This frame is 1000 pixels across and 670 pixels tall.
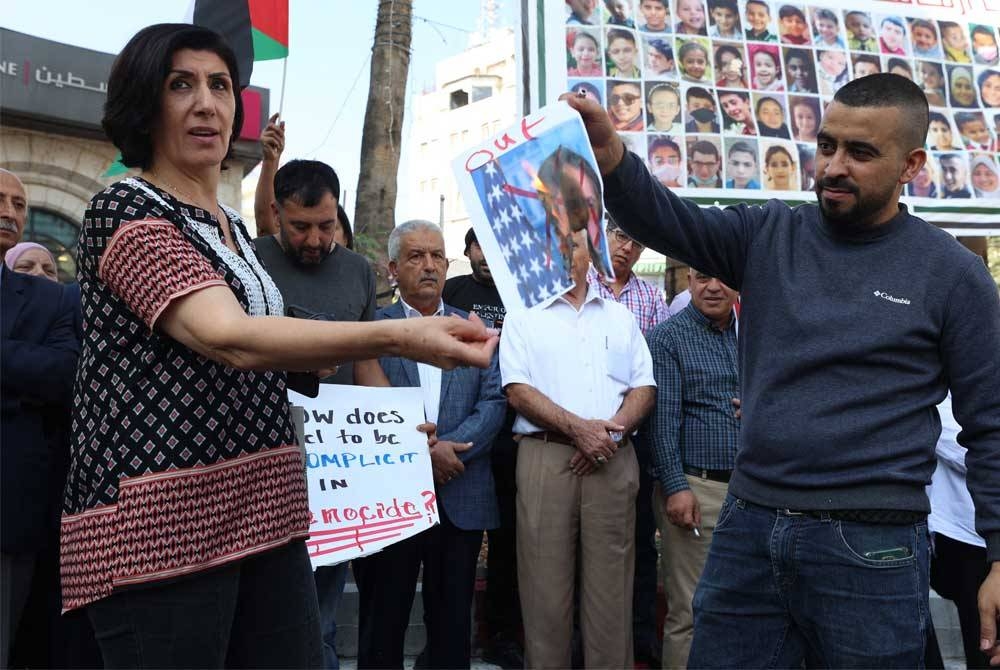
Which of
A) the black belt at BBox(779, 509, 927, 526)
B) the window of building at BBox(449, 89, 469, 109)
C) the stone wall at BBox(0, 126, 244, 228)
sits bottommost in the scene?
the black belt at BBox(779, 509, 927, 526)

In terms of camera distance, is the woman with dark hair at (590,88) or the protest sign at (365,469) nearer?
the protest sign at (365,469)

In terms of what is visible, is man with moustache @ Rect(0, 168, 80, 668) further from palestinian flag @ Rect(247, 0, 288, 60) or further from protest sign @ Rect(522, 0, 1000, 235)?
protest sign @ Rect(522, 0, 1000, 235)

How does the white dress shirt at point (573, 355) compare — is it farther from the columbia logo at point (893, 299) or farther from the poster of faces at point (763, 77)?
the columbia logo at point (893, 299)

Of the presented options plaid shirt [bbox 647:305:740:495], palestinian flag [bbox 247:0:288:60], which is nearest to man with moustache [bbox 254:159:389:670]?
palestinian flag [bbox 247:0:288:60]

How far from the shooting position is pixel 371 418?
425cm

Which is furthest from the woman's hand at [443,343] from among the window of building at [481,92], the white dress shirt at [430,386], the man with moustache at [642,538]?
the window of building at [481,92]

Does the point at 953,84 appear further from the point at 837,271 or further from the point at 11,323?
the point at 11,323

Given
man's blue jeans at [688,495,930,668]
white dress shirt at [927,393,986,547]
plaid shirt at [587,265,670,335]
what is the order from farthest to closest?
1. plaid shirt at [587,265,670,335]
2. white dress shirt at [927,393,986,547]
3. man's blue jeans at [688,495,930,668]

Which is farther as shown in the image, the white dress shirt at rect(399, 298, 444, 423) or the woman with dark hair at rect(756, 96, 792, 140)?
the woman with dark hair at rect(756, 96, 792, 140)

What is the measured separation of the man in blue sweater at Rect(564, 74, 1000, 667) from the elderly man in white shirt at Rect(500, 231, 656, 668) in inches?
75.6

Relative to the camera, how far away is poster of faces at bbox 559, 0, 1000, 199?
493 centimetres

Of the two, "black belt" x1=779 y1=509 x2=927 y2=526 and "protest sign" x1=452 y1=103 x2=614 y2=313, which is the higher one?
"protest sign" x1=452 y1=103 x2=614 y2=313

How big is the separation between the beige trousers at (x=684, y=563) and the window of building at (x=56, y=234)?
43.7 ft

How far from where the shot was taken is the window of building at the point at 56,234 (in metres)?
15.7
